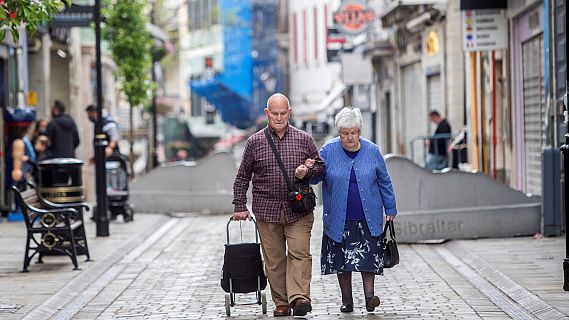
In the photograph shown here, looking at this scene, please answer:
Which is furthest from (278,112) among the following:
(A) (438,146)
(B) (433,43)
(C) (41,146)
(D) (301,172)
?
(B) (433,43)

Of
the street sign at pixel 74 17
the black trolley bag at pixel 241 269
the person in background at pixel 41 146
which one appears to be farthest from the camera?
the person in background at pixel 41 146

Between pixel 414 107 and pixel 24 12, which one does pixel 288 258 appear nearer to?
pixel 24 12

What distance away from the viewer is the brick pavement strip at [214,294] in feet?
40.1

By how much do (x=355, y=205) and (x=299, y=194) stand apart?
0.56 m

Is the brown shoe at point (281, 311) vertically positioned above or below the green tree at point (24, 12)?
below

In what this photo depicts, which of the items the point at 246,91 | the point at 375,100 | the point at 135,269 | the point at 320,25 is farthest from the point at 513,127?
the point at 246,91

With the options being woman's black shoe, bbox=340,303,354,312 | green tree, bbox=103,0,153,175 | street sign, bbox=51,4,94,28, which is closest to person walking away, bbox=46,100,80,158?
street sign, bbox=51,4,94,28

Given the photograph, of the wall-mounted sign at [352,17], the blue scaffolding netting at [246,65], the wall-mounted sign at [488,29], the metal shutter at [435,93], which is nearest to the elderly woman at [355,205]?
the wall-mounted sign at [488,29]

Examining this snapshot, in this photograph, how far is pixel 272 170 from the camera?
11.8 m

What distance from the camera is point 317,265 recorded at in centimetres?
1636

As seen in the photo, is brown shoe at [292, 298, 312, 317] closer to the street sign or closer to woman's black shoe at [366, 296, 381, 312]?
woman's black shoe at [366, 296, 381, 312]

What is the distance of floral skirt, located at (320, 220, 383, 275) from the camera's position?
11.9 m

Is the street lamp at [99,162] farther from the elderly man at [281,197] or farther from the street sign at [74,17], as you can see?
the elderly man at [281,197]

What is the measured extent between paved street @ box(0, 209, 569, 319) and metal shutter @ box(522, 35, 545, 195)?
517 centimetres
